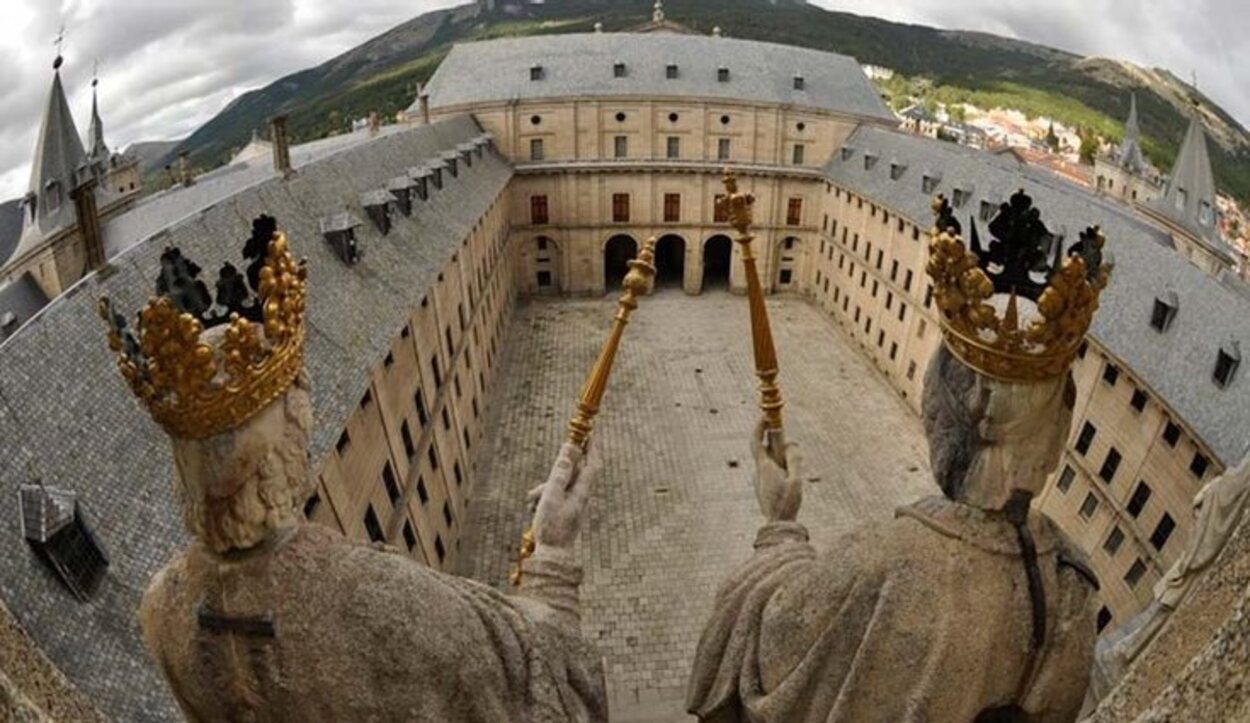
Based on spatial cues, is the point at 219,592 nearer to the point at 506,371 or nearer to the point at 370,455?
the point at 370,455

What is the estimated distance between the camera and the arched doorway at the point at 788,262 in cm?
5631

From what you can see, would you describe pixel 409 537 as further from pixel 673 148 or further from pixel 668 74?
pixel 668 74

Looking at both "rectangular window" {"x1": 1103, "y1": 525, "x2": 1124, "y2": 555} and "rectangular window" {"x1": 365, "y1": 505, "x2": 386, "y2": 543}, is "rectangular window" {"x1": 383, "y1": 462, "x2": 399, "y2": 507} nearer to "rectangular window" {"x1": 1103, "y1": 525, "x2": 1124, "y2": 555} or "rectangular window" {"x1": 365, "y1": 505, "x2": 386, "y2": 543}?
"rectangular window" {"x1": 365, "y1": 505, "x2": 386, "y2": 543}

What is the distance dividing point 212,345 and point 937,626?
211 inches

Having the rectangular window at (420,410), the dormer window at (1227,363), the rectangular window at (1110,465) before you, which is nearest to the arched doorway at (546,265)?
the rectangular window at (420,410)

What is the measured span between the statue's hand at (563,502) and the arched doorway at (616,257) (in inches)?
1981

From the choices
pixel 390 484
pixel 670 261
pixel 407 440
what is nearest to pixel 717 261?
pixel 670 261

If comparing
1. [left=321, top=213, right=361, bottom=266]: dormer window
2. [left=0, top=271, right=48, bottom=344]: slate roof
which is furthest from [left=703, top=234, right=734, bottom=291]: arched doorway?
[left=0, top=271, right=48, bottom=344]: slate roof

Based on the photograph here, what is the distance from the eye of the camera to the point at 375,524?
2109 centimetres

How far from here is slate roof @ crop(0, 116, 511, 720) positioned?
10453 mm

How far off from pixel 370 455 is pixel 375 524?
6.55ft

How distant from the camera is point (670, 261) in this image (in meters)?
64.1

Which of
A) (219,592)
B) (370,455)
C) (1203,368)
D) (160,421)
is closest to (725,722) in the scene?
(219,592)

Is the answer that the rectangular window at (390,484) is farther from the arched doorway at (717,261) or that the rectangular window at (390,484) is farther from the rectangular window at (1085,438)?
the arched doorway at (717,261)
